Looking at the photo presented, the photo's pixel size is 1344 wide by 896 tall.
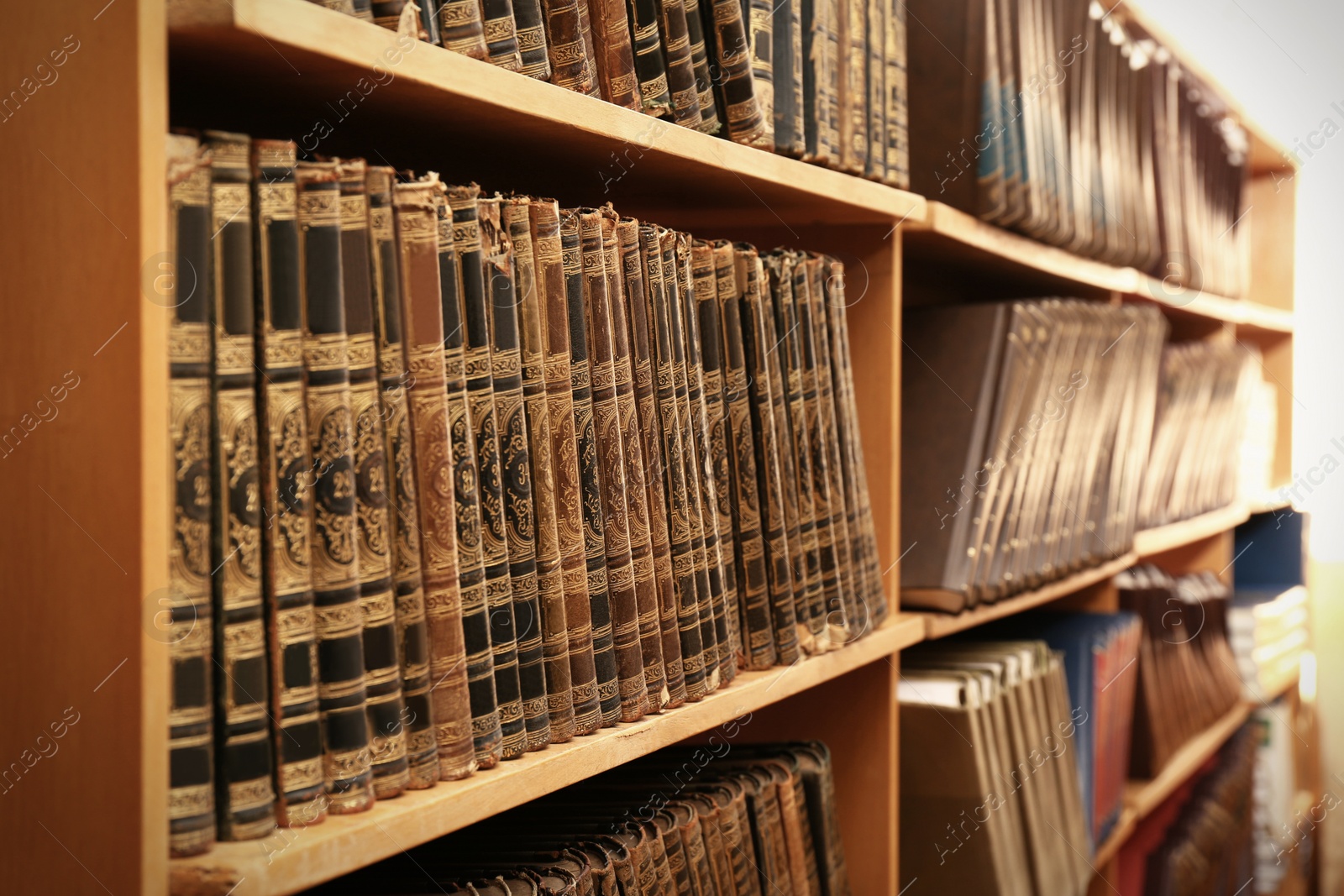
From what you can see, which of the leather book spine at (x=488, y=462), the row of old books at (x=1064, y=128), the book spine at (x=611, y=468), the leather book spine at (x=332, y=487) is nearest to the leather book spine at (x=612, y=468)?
the book spine at (x=611, y=468)

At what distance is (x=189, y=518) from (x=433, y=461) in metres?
0.15

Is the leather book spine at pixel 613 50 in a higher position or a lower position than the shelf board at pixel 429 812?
higher

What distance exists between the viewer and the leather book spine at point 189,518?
54cm

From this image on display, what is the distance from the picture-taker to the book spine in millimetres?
802

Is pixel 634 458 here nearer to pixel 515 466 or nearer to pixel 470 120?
pixel 515 466

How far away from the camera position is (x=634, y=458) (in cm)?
84

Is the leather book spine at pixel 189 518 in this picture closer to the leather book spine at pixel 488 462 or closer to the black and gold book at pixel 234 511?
the black and gold book at pixel 234 511

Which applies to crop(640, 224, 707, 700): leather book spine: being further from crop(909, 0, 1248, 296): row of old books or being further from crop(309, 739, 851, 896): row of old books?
crop(909, 0, 1248, 296): row of old books

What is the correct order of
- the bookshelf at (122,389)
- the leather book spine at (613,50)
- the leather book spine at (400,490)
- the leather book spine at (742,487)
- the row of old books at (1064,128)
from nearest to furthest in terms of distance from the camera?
the bookshelf at (122,389) < the leather book spine at (400,490) < the leather book spine at (613,50) < the leather book spine at (742,487) < the row of old books at (1064,128)

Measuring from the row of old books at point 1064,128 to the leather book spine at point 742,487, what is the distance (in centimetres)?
56

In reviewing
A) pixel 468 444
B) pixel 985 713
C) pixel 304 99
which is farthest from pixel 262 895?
pixel 985 713

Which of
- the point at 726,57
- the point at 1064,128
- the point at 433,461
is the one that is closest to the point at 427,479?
the point at 433,461

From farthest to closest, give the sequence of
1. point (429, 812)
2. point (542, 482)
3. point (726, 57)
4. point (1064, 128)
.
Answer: point (1064, 128) → point (726, 57) → point (542, 482) → point (429, 812)

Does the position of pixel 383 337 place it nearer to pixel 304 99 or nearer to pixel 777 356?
pixel 304 99
